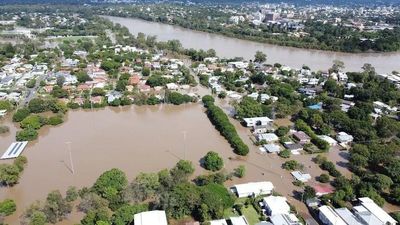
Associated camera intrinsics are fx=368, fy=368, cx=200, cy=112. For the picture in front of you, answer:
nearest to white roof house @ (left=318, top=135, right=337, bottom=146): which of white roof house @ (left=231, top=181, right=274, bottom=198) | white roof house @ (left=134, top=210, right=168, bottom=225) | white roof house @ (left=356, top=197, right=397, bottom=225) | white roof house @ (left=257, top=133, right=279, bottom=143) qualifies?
white roof house @ (left=257, top=133, right=279, bottom=143)

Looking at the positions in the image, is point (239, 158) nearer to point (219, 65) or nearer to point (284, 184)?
point (284, 184)

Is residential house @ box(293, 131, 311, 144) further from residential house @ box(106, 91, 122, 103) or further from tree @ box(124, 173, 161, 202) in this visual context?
residential house @ box(106, 91, 122, 103)

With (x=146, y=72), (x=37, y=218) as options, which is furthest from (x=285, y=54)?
(x=37, y=218)

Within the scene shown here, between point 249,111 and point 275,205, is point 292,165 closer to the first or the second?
point 275,205

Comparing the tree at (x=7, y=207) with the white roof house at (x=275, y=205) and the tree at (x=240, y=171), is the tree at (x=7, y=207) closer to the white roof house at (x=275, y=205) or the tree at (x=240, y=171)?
the tree at (x=240, y=171)

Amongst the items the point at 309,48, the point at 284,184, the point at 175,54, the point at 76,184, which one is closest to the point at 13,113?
the point at 76,184

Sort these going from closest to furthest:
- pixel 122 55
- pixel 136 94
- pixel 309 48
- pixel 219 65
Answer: pixel 136 94
pixel 219 65
pixel 122 55
pixel 309 48
